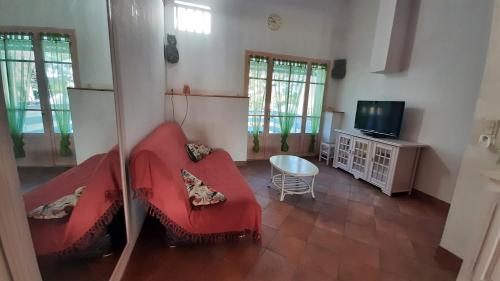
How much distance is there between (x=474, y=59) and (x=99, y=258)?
3835 millimetres

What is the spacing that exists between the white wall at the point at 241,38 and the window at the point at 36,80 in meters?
2.63

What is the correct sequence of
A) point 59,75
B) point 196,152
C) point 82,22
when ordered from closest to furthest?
point 59,75 → point 82,22 → point 196,152

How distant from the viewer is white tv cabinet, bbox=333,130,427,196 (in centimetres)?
265

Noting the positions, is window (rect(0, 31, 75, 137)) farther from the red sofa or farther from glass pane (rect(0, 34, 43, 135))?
the red sofa

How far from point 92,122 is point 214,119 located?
221 centimetres

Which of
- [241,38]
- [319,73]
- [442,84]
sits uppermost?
[241,38]

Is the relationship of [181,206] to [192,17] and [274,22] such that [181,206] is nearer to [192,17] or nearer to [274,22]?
[192,17]

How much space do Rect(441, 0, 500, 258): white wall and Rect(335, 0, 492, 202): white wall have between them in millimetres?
1225

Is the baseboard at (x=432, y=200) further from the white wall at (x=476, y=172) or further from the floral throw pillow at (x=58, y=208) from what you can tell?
the floral throw pillow at (x=58, y=208)

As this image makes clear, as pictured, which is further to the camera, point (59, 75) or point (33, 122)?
point (59, 75)

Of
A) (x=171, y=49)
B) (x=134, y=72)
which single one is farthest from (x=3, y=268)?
(x=171, y=49)

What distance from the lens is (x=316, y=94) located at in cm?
412

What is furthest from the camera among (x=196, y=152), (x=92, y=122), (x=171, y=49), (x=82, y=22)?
(x=171, y=49)

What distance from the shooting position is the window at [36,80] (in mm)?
628
